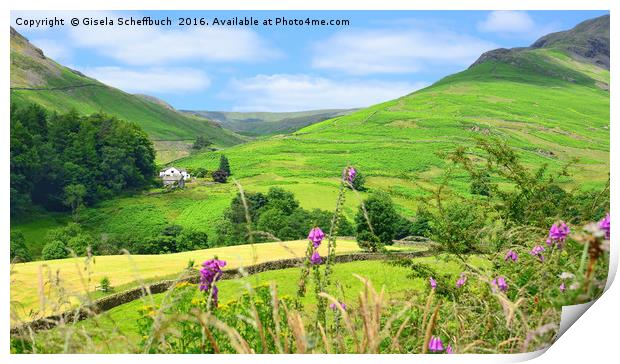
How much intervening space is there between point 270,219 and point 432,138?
13.4 meters

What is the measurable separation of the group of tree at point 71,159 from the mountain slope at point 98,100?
350 inches

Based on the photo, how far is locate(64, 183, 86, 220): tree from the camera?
325 inches

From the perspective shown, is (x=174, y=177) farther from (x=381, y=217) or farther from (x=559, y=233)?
(x=559, y=233)

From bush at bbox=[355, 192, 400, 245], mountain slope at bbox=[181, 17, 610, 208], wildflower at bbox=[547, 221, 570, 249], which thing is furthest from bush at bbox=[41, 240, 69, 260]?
wildflower at bbox=[547, 221, 570, 249]

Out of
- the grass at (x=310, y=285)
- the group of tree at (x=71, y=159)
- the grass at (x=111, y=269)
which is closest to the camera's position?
the grass at (x=310, y=285)

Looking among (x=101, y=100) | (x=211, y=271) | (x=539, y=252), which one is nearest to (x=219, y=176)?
(x=539, y=252)

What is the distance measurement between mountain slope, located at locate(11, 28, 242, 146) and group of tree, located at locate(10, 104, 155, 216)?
8.89 meters

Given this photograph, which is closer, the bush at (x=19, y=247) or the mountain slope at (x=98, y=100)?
the bush at (x=19, y=247)

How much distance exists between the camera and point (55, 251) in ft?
28.1

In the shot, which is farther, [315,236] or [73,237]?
[73,237]

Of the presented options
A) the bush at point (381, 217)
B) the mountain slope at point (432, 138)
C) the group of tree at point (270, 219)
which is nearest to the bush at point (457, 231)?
the mountain slope at point (432, 138)

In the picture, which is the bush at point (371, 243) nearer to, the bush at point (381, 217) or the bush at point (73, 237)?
the bush at point (381, 217)

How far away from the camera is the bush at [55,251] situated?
314 inches
